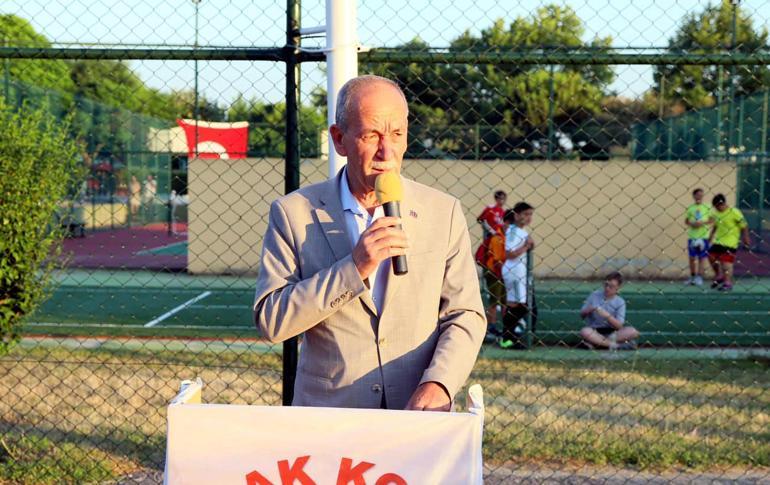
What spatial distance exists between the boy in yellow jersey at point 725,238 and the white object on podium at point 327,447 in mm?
16960

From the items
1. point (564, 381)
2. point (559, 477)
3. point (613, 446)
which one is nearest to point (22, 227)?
point (559, 477)

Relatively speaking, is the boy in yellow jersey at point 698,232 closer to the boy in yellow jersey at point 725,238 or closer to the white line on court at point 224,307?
the boy in yellow jersey at point 725,238

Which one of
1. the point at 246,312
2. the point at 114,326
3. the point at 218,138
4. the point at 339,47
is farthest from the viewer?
the point at 218,138

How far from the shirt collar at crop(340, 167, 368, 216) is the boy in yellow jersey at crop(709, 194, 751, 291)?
16.6m

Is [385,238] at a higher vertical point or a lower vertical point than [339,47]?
Result: lower

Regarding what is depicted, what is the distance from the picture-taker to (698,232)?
19.2 meters

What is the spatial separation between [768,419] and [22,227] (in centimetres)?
610

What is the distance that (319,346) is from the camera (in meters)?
2.95

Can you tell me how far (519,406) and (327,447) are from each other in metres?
5.78

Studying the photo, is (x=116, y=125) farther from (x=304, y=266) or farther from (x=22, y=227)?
(x=304, y=266)

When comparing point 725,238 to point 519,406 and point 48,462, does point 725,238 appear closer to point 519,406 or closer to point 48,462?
point 519,406

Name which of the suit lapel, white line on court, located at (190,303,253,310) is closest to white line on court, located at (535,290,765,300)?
white line on court, located at (190,303,253,310)

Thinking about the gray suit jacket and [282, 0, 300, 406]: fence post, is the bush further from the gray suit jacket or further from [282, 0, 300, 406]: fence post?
the gray suit jacket

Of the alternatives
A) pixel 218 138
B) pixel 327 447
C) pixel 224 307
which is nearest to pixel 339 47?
pixel 327 447
